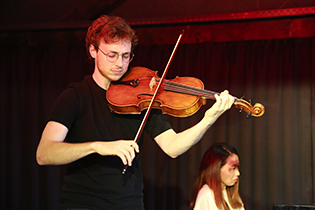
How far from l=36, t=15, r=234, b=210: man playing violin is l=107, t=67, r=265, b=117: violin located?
5cm

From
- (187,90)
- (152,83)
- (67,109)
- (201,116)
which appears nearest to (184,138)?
(187,90)

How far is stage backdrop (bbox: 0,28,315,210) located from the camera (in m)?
3.57

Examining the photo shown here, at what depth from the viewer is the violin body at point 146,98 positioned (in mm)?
1751

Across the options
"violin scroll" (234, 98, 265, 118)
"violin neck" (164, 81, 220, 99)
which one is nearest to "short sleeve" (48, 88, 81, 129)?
"violin neck" (164, 81, 220, 99)

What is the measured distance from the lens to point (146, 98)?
1826mm

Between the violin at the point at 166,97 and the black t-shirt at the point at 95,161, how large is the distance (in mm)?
57

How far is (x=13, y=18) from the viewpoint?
14.5 ft

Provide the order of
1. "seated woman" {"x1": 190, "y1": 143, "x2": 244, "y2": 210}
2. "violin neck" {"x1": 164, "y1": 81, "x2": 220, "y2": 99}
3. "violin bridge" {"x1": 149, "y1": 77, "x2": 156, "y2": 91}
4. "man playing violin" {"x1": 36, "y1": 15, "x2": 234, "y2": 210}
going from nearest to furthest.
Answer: "man playing violin" {"x1": 36, "y1": 15, "x2": 234, "y2": 210} < "violin neck" {"x1": 164, "y1": 81, "x2": 220, "y2": 99} < "violin bridge" {"x1": 149, "y1": 77, "x2": 156, "y2": 91} < "seated woman" {"x1": 190, "y1": 143, "x2": 244, "y2": 210}

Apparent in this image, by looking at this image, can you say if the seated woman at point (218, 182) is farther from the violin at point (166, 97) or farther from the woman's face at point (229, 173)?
the violin at point (166, 97)

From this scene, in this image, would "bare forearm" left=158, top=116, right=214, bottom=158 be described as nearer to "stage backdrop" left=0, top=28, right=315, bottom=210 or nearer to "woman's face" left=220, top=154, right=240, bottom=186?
"woman's face" left=220, top=154, right=240, bottom=186

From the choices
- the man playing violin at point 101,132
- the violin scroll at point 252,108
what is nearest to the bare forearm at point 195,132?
the man playing violin at point 101,132

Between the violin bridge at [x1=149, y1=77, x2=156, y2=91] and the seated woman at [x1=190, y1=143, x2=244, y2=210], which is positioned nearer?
the violin bridge at [x1=149, y1=77, x2=156, y2=91]

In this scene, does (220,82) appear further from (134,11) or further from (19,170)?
(19,170)

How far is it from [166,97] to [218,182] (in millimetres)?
1381
